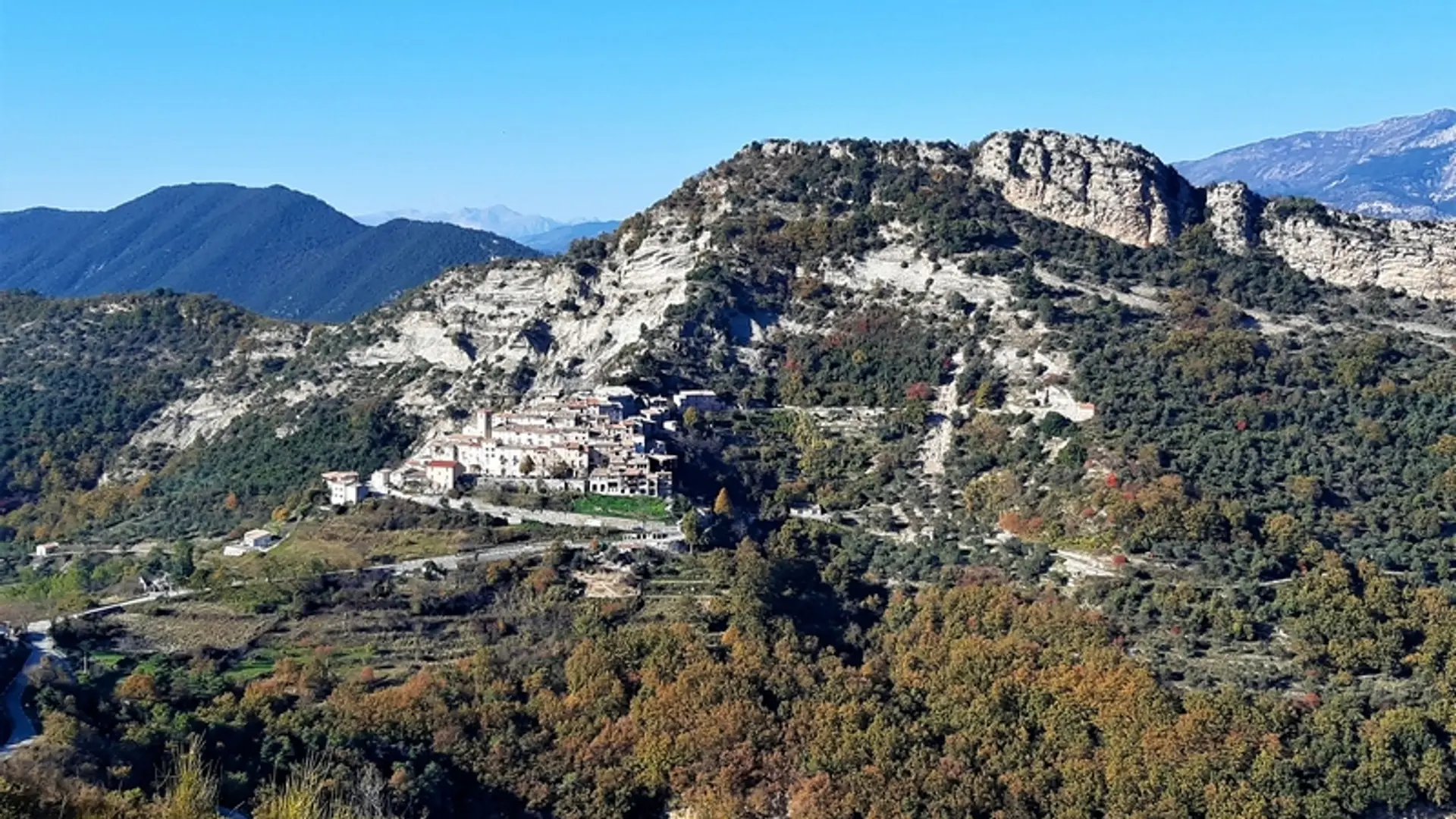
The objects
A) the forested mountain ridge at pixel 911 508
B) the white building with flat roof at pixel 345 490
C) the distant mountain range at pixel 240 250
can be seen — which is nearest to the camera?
the forested mountain ridge at pixel 911 508

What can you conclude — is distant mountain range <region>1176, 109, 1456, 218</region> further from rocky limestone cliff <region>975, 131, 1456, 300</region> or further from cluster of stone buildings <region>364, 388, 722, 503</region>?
cluster of stone buildings <region>364, 388, 722, 503</region>

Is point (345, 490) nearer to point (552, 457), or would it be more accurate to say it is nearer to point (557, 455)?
point (552, 457)

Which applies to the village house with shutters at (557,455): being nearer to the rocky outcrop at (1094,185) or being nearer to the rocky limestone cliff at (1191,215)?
the rocky outcrop at (1094,185)

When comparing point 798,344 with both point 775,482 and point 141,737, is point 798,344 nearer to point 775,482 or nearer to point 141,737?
point 775,482

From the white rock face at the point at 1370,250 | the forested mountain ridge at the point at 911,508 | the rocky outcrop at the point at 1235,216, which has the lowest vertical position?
the forested mountain ridge at the point at 911,508

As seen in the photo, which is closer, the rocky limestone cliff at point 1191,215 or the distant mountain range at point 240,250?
the rocky limestone cliff at point 1191,215

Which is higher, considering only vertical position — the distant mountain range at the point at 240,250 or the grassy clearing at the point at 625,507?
the distant mountain range at the point at 240,250

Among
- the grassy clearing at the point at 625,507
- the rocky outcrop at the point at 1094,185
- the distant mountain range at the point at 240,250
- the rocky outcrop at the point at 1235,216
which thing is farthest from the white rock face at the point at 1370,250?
the distant mountain range at the point at 240,250

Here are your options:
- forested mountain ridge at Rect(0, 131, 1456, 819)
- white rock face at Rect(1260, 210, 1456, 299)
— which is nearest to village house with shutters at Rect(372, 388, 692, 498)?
forested mountain ridge at Rect(0, 131, 1456, 819)
